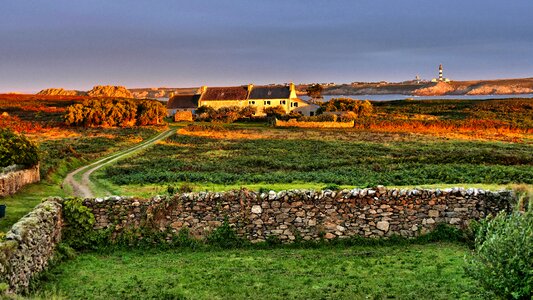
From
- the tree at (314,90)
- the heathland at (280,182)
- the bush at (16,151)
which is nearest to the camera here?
the heathland at (280,182)

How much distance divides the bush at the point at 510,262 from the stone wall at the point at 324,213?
7.02 metres

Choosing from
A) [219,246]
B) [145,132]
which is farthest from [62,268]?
[145,132]

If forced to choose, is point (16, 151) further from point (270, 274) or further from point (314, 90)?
point (314, 90)

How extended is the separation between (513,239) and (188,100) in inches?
4669

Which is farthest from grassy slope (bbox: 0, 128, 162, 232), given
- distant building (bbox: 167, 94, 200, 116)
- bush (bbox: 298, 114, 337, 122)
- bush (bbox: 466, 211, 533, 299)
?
distant building (bbox: 167, 94, 200, 116)

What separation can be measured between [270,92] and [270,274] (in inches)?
4154

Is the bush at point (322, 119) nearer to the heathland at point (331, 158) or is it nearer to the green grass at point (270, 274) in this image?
the heathland at point (331, 158)

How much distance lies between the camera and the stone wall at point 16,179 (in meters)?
22.0

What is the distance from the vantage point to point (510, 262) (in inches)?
367

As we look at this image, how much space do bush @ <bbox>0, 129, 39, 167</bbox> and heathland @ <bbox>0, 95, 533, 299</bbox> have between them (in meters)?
1.63

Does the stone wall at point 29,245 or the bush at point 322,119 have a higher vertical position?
the bush at point 322,119

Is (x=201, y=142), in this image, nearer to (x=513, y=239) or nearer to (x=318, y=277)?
(x=318, y=277)

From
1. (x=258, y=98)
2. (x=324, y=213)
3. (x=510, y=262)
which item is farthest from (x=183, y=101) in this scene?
(x=510, y=262)

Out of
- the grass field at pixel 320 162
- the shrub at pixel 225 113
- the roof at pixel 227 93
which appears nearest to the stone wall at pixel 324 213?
the grass field at pixel 320 162
